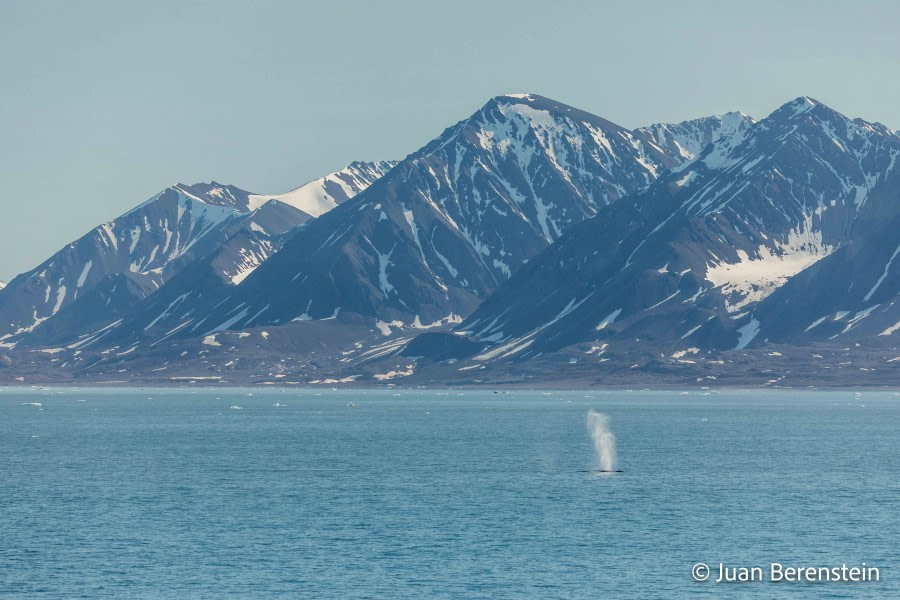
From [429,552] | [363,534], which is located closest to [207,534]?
[363,534]

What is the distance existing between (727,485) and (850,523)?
1300 inches

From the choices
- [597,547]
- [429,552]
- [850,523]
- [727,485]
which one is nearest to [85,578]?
[429,552]

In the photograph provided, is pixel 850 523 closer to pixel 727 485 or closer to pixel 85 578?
pixel 727 485

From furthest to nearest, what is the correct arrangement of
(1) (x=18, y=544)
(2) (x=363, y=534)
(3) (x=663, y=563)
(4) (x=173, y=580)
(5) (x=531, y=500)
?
1. (5) (x=531, y=500)
2. (2) (x=363, y=534)
3. (1) (x=18, y=544)
4. (3) (x=663, y=563)
5. (4) (x=173, y=580)

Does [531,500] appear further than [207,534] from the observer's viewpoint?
Yes

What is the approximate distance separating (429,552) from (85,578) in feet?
86.1

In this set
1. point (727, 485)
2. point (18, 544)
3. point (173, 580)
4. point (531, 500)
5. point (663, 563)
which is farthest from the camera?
point (727, 485)

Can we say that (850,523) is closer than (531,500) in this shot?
Yes

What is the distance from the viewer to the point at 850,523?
122625 millimetres

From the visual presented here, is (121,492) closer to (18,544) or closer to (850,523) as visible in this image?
(18,544)

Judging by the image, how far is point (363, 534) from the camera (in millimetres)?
118500

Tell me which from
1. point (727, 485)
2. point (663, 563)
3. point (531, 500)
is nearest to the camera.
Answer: point (663, 563)

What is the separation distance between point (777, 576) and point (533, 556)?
62.4ft

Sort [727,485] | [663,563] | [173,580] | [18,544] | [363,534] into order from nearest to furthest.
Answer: [173,580]
[663,563]
[18,544]
[363,534]
[727,485]
